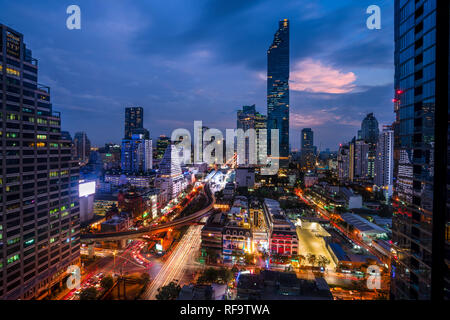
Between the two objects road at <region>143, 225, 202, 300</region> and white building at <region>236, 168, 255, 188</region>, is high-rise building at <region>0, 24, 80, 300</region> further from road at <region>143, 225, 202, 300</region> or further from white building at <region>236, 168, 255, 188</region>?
white building at <region>236, 168, 255, 188</region>

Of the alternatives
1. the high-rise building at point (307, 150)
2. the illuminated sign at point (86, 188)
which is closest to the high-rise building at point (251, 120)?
the high-rise building at point (307, 150)

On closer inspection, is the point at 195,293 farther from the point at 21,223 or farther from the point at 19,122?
the point at 19,122

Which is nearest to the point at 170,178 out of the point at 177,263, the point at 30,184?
the point at 177,263

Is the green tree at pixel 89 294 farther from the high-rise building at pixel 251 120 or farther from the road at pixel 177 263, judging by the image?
the high-rise building at pixel 251 120

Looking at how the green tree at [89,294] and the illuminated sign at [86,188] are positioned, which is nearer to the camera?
the green tree at [89,294]

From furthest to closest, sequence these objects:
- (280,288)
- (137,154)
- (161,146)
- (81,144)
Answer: (161,146), (81,144), (137,154), (280,288)

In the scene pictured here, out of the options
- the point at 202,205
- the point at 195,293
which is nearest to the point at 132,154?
the point at 202,205

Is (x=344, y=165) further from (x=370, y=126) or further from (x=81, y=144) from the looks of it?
(x=81, y=144)
